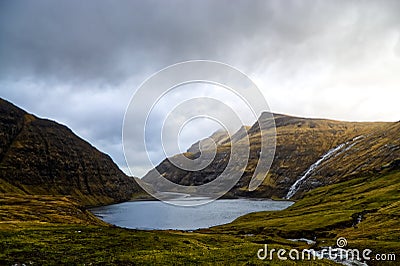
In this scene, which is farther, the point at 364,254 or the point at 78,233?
the point at 78,233

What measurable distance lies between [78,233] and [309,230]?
77.9 m

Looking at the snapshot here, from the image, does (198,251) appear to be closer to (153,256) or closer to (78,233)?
(153,256)

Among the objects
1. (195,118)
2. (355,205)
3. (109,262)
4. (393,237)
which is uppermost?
(195,118)

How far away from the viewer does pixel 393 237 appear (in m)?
64.9

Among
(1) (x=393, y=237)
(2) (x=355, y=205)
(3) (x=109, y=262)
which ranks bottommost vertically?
(3) (x=109, y=262)

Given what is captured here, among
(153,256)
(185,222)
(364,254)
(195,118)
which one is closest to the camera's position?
(153,256)

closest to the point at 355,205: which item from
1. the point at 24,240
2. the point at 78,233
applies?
the point at 78,233

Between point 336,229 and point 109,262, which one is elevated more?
point 336,229

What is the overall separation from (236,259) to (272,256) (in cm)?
650

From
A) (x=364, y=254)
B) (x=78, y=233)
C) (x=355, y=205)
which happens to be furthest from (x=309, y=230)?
(x=78, y=233)

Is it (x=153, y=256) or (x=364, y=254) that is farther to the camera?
(x=364, y=254)

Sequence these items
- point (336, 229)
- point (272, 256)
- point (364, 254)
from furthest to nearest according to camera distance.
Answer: point (336, 229) < point (364, 254) < point (272, 256)

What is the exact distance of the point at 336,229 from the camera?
350 feet

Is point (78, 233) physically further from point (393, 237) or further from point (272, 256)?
point (393, 237)
